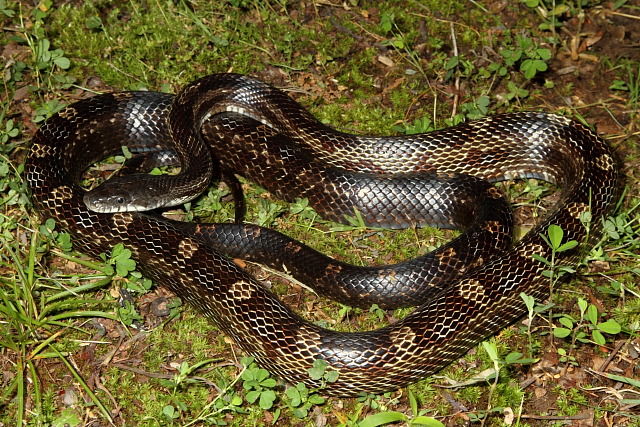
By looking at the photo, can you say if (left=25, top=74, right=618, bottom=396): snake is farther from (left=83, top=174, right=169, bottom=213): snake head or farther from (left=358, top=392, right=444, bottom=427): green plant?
(left=358, top=392, right=444, bottom=427): green plant

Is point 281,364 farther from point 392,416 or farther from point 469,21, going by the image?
point 469,21

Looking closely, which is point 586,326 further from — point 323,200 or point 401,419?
point 323,200

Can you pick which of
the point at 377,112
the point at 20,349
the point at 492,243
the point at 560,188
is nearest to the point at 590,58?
the point at 560,188

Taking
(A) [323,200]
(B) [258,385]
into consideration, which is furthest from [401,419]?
(A) [323,200]

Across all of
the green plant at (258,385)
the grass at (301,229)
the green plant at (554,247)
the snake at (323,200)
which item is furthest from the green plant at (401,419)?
the green plant at (554,247)

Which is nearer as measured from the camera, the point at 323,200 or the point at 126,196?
the point at 126,196

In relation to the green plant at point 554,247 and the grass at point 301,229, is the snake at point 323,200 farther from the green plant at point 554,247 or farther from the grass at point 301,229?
the grass at point 301,229

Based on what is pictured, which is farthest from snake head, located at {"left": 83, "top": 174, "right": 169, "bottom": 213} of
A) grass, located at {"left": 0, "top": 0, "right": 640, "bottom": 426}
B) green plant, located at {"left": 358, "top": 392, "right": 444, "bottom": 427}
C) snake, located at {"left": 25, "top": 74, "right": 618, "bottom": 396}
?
green plant, located at {"left": 358, "top": 392, "right": 444, "bottom": 427}
